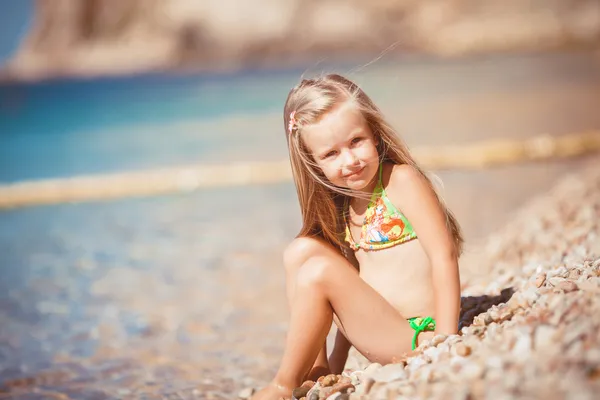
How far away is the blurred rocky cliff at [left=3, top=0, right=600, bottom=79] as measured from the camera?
42.7 metres

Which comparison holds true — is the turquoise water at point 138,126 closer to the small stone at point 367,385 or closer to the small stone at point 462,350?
the small stone at point 367,385

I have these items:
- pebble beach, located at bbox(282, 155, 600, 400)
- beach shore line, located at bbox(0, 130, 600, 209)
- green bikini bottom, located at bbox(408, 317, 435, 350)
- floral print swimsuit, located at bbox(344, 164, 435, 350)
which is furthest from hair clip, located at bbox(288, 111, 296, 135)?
beach shore line, located at bbox(0, 130, 600, 209)

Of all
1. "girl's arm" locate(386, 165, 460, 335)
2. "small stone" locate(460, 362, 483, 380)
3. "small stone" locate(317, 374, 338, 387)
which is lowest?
"small stone" locate(317, 374, 338, 387)

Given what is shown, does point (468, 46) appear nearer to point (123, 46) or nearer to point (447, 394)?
point (123, 46)

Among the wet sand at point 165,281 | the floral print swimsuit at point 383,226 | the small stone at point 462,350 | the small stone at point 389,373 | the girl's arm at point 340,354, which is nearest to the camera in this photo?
the small stone at point 462,350

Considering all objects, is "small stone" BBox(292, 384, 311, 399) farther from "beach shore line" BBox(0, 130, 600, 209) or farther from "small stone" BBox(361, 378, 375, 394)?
"beach shore line" BBox(0, 130, 600, 209)

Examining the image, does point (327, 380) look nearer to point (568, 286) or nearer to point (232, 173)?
point (568, 286)

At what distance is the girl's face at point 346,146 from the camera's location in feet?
8.87

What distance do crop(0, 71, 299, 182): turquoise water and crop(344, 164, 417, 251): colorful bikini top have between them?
7.69 meters

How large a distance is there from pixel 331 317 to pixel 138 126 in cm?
1445

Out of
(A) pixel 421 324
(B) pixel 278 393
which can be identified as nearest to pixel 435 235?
(A) pixel 421 324

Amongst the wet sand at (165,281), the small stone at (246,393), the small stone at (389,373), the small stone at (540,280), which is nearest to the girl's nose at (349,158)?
the small stone at (389,373)

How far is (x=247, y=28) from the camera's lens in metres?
48.4

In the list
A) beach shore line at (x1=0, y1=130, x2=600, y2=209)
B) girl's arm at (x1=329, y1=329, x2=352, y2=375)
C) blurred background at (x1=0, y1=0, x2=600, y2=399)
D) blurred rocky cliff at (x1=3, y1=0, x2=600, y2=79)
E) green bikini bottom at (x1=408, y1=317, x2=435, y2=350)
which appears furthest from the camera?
blurred rocky cliff at (x1=3, y1=0, x2=600, y2=79)
